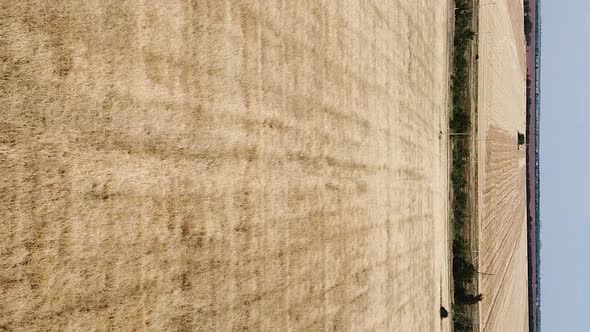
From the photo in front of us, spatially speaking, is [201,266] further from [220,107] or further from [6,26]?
[6,26]

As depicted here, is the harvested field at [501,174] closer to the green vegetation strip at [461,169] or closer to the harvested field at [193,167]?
the green vegetation strip at [461,169]

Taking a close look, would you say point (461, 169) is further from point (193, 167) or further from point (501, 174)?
point (193, 167)

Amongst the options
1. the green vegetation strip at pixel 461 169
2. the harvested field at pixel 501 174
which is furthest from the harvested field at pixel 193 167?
the harvested field at pixel 501 174

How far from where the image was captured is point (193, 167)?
5438mm

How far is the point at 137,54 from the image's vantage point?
4820 millimetres

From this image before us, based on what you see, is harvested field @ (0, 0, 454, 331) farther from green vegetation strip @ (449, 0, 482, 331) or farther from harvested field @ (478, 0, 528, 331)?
harvested field @ (478, 0, 528, 331)

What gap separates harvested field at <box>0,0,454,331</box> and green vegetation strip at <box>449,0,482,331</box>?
447cm

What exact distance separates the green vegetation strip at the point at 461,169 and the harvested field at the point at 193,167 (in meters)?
4.47

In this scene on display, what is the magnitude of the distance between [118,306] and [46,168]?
4.00 feet

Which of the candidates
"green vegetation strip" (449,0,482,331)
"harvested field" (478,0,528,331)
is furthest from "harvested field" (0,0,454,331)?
"harvested field" (478,0,528,331)

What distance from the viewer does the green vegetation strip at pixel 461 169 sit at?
14.4 m

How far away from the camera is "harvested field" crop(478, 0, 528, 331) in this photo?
18.0 metres

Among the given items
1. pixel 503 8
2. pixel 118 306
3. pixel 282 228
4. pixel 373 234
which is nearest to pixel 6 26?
pixel 118 306

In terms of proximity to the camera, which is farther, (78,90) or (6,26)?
(78,90)
